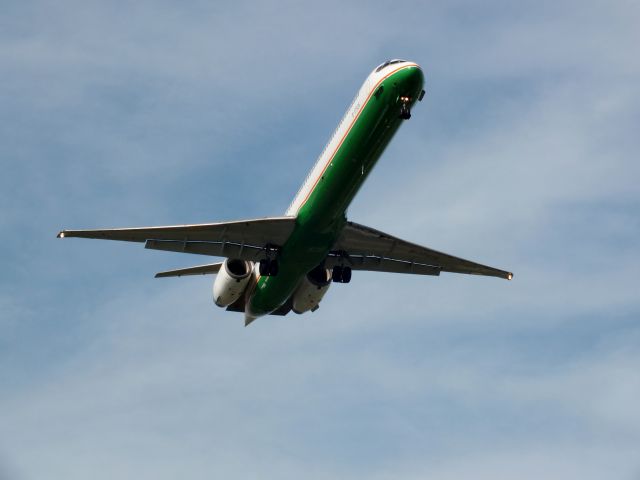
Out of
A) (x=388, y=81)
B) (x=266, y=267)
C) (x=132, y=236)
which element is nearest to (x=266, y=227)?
(x=266, y=267)

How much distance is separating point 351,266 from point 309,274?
76.7 inches

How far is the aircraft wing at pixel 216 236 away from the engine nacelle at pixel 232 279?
1.03 metres

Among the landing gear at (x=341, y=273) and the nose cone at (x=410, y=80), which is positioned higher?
the nose cone at (x=410, y=80)

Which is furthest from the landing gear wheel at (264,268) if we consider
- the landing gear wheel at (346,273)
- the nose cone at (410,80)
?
the nose cone at (410,80)

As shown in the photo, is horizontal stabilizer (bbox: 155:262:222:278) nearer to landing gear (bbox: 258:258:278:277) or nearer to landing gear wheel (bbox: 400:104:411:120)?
landing gear (bbox: 258:258:278:277)

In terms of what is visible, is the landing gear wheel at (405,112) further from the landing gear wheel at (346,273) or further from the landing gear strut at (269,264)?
the landing gear wheel at (346,273)

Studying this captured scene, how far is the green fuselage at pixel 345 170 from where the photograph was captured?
38438mm

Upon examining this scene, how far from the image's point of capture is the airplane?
Result: 38.9 metres

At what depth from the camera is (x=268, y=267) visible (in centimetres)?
4372

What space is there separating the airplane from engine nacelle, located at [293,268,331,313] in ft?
0.14

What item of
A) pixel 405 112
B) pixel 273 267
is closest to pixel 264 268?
pixel 273 267

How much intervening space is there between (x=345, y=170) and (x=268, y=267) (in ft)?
20.3

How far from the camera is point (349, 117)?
131ft

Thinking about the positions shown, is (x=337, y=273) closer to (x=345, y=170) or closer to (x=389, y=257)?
(x=389, y=257)
